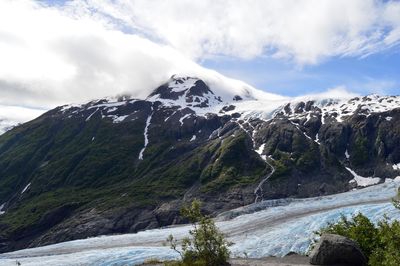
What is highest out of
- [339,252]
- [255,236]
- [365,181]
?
[339,252]

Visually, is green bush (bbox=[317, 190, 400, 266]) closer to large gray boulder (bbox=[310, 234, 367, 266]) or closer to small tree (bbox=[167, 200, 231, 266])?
large gray boulder (bbox=[310, 234, 367, 266])

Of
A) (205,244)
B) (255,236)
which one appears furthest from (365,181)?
(205,244)

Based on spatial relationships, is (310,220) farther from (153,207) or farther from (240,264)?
(153,207)

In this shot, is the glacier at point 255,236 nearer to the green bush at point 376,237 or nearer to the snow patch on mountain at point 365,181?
the snow patch on mountain at point 365,181

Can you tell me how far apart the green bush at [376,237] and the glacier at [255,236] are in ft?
74.9

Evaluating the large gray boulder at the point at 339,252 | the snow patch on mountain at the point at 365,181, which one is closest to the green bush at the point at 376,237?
the large gray boulder at the point at 339,252

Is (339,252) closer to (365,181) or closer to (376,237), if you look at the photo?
(376,237)

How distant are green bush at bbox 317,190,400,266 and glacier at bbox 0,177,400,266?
22830 millimetres

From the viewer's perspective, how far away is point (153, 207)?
186 meters

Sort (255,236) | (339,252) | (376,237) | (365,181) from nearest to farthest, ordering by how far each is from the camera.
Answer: (339,252)
(376,237)
(255,236)
(365,181)

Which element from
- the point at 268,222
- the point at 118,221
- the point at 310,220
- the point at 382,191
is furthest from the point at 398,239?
the point at 118,221

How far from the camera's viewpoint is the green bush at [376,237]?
1086 inches

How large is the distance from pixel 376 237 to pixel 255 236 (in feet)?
232

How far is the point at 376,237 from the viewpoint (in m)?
35.7
